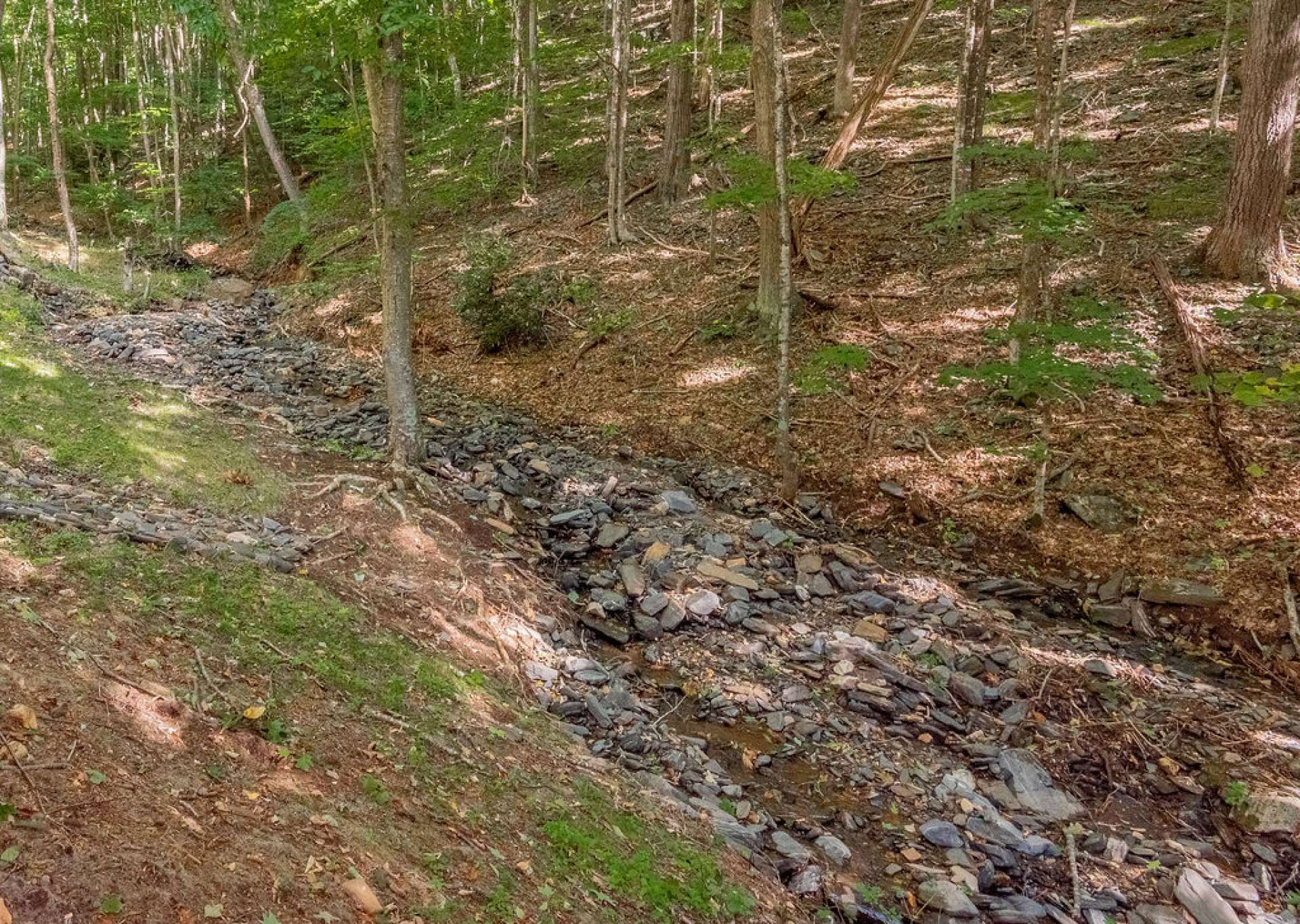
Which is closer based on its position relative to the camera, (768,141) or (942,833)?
(942,833)

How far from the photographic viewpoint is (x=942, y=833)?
170 inches

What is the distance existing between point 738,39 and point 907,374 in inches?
644

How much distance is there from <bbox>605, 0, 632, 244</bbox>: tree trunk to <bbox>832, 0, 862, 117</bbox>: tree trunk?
15.9 feet

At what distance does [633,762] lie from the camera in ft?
14.6

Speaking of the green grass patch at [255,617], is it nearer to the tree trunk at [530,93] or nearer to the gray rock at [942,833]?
the gray rock at [942,833]

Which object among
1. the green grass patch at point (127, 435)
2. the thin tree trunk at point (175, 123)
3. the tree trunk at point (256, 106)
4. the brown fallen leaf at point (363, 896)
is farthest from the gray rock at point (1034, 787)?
the thin tree trunk at point (175, 123)

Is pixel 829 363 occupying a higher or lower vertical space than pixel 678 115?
lower

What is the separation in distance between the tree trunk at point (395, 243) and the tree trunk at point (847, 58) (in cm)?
1148

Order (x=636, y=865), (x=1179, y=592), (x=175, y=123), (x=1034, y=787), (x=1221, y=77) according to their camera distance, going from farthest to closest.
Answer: (x=175, y=123)
(x=1221, y=77)
(x=1179, y=592)
(x=1034, y=787)
(x=636, y=865)

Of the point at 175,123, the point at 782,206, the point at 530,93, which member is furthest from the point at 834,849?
the point at 175,123

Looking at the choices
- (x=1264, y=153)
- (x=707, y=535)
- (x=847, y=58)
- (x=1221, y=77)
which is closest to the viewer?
(x=707, y=535)

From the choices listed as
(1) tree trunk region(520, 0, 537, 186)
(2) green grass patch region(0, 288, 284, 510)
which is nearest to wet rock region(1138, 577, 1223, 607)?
(2) green grass patch region(0, 288, 284, 510)

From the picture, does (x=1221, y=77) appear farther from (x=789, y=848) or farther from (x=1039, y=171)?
(x=789, y=848)

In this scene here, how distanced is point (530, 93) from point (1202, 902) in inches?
672
